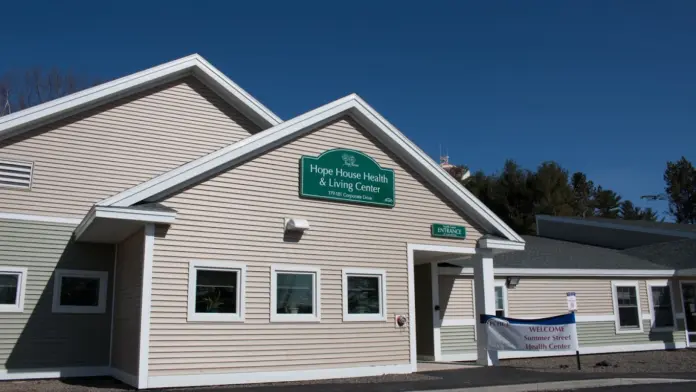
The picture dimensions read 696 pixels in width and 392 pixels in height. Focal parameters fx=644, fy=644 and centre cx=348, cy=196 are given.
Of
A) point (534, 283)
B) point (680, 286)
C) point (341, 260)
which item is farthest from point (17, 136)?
point (680, 286)

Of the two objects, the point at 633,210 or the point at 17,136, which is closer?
the point at 17,136

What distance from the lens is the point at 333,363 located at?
1345 cm

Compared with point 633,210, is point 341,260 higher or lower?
lower

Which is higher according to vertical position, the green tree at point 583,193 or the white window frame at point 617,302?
the green tree at point 583,193

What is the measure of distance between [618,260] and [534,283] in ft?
15.7

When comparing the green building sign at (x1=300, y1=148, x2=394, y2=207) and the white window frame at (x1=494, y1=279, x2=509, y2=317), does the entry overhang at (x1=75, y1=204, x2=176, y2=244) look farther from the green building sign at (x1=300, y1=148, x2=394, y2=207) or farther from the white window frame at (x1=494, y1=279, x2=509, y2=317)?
the white window frame at (x1=494, y1=279, x2=509, y2=317)

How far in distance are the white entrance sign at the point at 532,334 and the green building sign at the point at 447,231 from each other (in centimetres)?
217

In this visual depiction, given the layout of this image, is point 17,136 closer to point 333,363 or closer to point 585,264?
point 333,363

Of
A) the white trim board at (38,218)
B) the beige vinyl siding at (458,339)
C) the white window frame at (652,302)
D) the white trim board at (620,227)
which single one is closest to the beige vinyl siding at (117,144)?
the white trim board at (38,218)

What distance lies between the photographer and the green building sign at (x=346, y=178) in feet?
45.3

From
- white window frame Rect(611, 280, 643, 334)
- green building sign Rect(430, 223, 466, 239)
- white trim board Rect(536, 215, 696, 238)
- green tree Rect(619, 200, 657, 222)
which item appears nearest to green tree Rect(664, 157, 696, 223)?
green tree Rect(619, 200, 657, 222)

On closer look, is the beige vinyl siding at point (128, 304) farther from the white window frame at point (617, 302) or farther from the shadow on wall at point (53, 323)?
the white window frame at point (617, 302)

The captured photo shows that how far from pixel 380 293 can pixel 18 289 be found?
7.72 m

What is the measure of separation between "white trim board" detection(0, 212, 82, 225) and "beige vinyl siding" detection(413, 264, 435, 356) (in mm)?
9048
